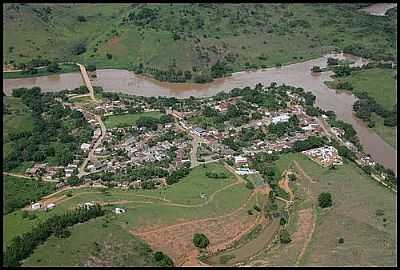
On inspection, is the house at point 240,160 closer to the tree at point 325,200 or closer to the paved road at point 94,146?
the tree at point 325,200

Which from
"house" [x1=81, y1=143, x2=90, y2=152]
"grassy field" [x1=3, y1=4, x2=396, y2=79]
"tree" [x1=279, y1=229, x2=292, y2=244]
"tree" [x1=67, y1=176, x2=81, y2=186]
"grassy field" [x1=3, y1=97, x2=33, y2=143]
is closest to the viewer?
"tree" [x1=279, y1=229, x2=292, y2=244]

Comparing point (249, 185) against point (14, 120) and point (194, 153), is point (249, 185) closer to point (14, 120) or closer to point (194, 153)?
point (194, 153)

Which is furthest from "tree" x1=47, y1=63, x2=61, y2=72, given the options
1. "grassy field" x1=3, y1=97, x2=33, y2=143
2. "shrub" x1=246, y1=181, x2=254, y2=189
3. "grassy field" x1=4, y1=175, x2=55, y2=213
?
"shrub" x1=246, y1=181, x2=254, y2=189

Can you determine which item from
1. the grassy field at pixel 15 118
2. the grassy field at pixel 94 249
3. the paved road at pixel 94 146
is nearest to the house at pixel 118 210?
the grassy field at pixel 94 249

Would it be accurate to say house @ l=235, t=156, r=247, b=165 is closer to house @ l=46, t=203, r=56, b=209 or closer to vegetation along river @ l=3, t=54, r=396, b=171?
house @ l=46, t=203, r=56, b=209

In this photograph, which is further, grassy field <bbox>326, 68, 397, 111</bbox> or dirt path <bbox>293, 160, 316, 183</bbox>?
grassy field <bbox>326, 68, 397, 111</bbox>

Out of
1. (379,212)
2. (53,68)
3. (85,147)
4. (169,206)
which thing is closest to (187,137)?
(85,147)
